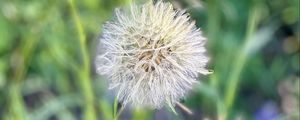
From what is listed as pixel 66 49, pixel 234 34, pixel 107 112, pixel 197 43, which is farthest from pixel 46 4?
pixel 197 43

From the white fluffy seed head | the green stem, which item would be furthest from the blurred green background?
the white fluffy seed head

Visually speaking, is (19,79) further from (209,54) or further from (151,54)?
(151,54)

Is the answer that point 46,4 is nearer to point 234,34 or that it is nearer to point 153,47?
point 234,34

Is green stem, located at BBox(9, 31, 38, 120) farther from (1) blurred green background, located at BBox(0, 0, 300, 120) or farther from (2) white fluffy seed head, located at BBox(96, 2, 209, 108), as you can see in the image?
(2) white fluffy seed head, located at BBox(96, 2, 209, 108)

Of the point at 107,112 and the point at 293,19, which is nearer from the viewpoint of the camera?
the point at 107,112

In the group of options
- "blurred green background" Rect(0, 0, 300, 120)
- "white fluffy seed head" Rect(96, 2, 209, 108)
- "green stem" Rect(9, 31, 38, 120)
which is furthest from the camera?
"blurred green background" Rect(0, 0, 300, 120)
